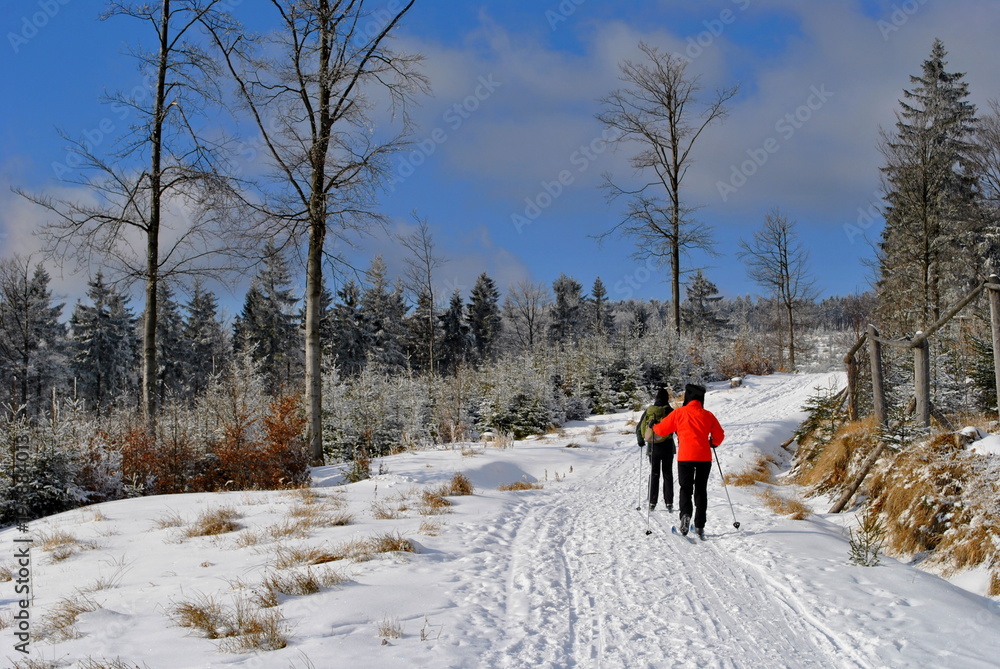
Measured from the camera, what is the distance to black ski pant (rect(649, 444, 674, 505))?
25.5 feet

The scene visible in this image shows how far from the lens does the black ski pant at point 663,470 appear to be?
7777mm

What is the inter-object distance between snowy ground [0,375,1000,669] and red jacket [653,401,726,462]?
100cm

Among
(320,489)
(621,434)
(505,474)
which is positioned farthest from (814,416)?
(320,489)

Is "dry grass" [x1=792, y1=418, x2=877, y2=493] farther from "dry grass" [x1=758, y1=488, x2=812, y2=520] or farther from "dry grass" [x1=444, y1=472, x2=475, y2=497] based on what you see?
"dry grass" [x1=444, y1=472, x2=475, y2=497]

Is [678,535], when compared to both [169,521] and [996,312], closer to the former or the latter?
[996,312]

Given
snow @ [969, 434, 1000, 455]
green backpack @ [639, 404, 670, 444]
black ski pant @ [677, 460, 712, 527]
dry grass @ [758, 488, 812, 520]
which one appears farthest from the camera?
green backpack @ [639, 404, 670, 444]

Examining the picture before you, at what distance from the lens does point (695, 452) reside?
6812 millimetres

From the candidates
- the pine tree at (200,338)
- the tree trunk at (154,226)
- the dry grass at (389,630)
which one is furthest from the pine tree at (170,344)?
the dry grass at (389,630)

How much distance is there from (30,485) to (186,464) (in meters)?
2.33

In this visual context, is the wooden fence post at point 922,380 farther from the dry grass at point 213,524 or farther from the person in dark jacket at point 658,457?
the dry grass at point 213,524

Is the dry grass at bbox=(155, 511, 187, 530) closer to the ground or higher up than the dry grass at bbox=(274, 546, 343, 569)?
closer to the ground

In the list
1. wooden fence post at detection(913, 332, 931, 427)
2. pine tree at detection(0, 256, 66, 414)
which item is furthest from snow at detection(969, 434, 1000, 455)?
pine tree at detection(0, 256, 66, 414)

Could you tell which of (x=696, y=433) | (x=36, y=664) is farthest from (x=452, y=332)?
(x=36, y=664)

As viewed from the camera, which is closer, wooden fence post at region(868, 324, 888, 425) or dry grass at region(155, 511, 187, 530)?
dry grass at region(155, 511, 187, 530)
